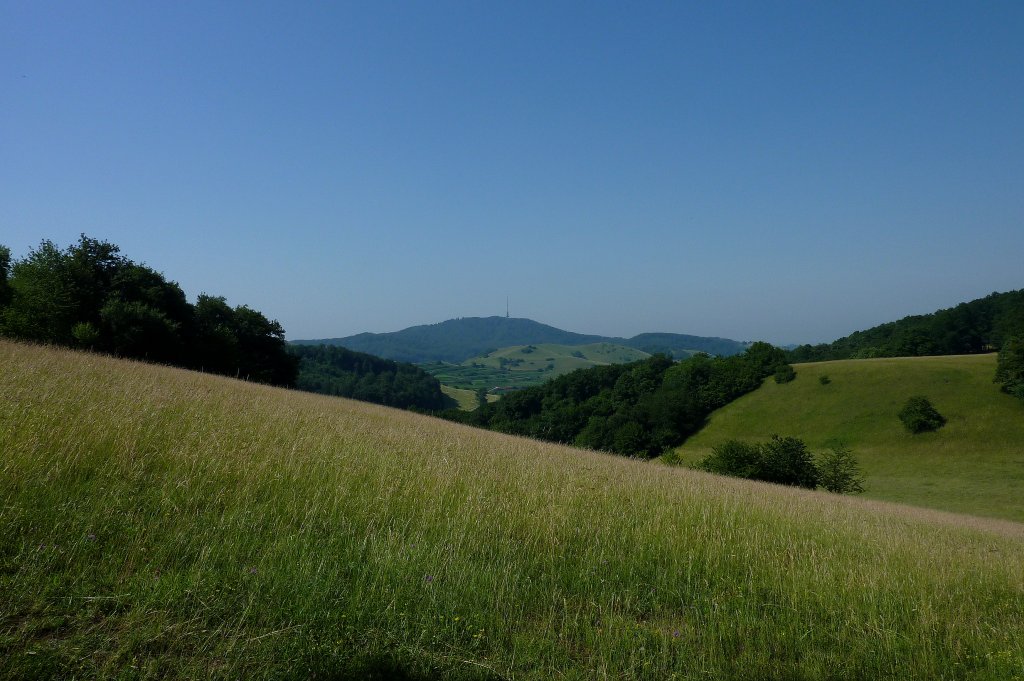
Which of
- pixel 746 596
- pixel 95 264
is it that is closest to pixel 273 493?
pixel 746 596

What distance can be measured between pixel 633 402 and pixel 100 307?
80091 millimetres

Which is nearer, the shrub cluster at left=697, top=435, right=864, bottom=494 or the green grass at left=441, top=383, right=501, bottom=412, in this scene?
the shrub cluster at left=697, top=435, right=864, bottom=494

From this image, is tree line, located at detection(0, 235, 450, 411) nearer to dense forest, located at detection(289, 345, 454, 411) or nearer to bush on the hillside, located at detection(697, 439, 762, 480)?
bush on the hillside, located at detection(697, 439, 762, 480)

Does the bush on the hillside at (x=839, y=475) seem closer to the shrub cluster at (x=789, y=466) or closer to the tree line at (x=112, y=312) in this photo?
the shrub cluster at (x=789, y=466)

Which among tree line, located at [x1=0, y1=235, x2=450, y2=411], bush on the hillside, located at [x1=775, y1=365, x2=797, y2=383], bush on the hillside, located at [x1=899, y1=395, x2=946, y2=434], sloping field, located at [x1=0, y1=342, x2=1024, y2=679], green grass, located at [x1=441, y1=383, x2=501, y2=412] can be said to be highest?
tree line, located at [x1=0, y1=235, x2=450, y2=411]

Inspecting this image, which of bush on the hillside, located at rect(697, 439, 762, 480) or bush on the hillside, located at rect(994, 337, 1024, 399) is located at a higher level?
bush on the hillside, located at rect(994, 337, 1024, 399)

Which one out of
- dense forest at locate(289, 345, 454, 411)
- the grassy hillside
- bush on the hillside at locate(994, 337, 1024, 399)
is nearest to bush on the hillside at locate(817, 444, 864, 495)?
the grassy hillside

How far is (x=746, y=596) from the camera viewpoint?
4.88 metres

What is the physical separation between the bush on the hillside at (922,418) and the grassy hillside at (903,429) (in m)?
0.84

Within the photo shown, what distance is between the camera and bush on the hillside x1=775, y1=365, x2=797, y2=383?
8000 cm

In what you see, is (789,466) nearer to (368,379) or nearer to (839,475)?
(839,475)

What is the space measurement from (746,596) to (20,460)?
6415 mm


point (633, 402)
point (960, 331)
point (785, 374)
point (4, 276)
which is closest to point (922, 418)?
point (785, 374)

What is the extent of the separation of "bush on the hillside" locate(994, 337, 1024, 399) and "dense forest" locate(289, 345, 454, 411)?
289 feet
